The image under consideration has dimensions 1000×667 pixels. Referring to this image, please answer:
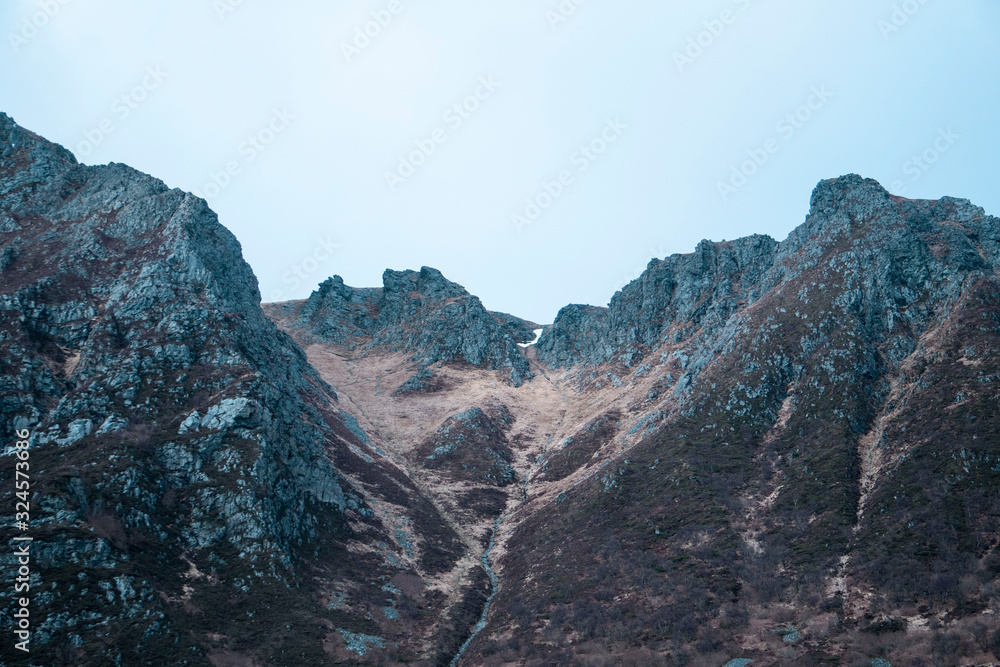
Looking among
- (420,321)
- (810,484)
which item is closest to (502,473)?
(810,484)

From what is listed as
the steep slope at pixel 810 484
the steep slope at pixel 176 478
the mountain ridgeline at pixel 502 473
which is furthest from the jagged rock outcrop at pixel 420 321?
the steep slope at pixel 176 478

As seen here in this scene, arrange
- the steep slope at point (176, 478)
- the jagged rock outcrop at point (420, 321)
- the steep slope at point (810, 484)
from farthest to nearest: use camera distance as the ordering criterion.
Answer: the jagged rock outcrop at point (420, 321), the steep slope at point (176, 478), the steep slope at point (810, 484)

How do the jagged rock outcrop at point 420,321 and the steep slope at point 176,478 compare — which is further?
the jagged rock outcrop at point 420,321

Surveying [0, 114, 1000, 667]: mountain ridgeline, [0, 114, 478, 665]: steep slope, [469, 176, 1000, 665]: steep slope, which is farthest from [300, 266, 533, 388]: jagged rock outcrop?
[0, 114, 478, 665]: steep slope

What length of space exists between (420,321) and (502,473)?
76.2 m

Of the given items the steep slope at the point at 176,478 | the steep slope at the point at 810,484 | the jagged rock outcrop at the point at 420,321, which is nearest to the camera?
the steep slope at the point at 810,484

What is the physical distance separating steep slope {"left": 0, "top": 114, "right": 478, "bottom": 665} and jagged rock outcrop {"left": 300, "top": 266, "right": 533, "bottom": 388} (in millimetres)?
54585

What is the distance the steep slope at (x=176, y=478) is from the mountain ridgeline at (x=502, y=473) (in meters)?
0.29

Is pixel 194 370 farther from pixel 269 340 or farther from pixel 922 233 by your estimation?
pixel 922 233

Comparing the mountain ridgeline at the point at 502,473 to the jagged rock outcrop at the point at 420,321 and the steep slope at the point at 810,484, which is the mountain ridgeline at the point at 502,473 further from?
the jagged rock outcrop at the point at 420,321

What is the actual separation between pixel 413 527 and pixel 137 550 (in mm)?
32344

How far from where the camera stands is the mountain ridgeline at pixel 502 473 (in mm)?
39250

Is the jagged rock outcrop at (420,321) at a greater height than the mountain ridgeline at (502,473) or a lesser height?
greater

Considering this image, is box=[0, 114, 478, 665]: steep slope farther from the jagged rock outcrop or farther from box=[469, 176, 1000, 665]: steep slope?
the jagged rock outcrop
